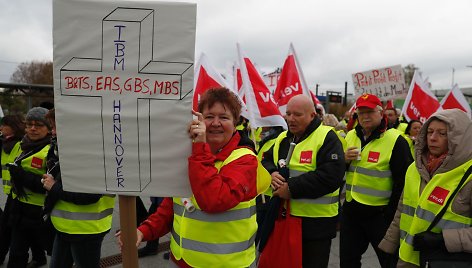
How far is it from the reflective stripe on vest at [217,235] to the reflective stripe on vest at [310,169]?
1143 millimetres

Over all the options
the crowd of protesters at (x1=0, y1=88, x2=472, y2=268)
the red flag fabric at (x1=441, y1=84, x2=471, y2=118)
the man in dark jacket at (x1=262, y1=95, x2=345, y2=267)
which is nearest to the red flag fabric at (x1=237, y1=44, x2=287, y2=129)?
the crowd of protesters at (x1=0, y1=88, x2=472, y2=268)

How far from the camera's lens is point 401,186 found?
343 centimetres

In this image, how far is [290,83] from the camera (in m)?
4.52

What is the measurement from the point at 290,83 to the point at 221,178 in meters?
2.97

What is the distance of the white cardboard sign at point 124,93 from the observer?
60.1 inches

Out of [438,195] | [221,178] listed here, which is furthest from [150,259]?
[438,195]

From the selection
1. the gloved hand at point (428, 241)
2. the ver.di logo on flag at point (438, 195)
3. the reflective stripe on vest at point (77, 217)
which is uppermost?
the ver.di logo on flag at point (438, 195)

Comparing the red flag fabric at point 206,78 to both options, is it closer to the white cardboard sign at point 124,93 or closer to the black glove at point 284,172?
the black glove at point 284,172

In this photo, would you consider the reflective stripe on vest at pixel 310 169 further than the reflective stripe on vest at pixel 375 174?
No

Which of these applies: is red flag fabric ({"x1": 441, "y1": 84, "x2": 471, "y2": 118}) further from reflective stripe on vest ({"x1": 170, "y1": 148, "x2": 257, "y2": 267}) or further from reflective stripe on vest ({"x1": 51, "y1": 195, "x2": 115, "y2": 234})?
reflective stripe on vest ({"x1": 51, "y1": 195, "x2": 115, "y2": 234})

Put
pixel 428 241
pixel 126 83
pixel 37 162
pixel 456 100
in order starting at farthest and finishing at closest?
pixel 456 100 → pixel 37 162 → pixel 428 241 → pixel 126 83

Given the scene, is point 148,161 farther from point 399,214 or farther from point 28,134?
point 28,134

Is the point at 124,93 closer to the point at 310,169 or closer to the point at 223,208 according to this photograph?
the point at 223,208

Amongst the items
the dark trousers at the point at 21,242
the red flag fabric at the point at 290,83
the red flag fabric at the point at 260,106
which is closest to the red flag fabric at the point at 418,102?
the red flag fabric at the point at 290,83
